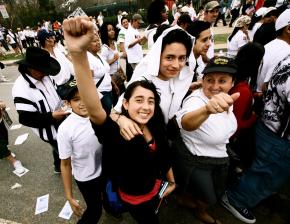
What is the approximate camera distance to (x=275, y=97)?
2164 millimetres

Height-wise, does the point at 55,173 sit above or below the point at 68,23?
below

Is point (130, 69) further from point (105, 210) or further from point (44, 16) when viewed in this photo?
point (44, 16)

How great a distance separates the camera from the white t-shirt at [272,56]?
2.78 meters

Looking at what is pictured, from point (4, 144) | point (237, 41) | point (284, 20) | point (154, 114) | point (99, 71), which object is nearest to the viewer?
point (154, 114)

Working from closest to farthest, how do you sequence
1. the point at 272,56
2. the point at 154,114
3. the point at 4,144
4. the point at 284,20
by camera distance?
the point at 154,114, the point at 284,20, the point at 272,56, the point at 4,144

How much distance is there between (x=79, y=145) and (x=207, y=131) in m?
1.09

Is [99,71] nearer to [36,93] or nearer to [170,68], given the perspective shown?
[36,93]

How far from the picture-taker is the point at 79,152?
208cm

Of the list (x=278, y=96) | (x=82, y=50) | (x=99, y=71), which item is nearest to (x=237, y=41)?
(x=99, y=71)

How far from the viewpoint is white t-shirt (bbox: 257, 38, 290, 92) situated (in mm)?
2779

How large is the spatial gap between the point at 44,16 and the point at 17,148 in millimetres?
34670

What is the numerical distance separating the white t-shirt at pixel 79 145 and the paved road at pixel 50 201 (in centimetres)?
100

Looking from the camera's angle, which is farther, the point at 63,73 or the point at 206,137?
the point at 63,73

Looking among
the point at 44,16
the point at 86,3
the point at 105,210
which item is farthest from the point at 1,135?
the point at 86,3
